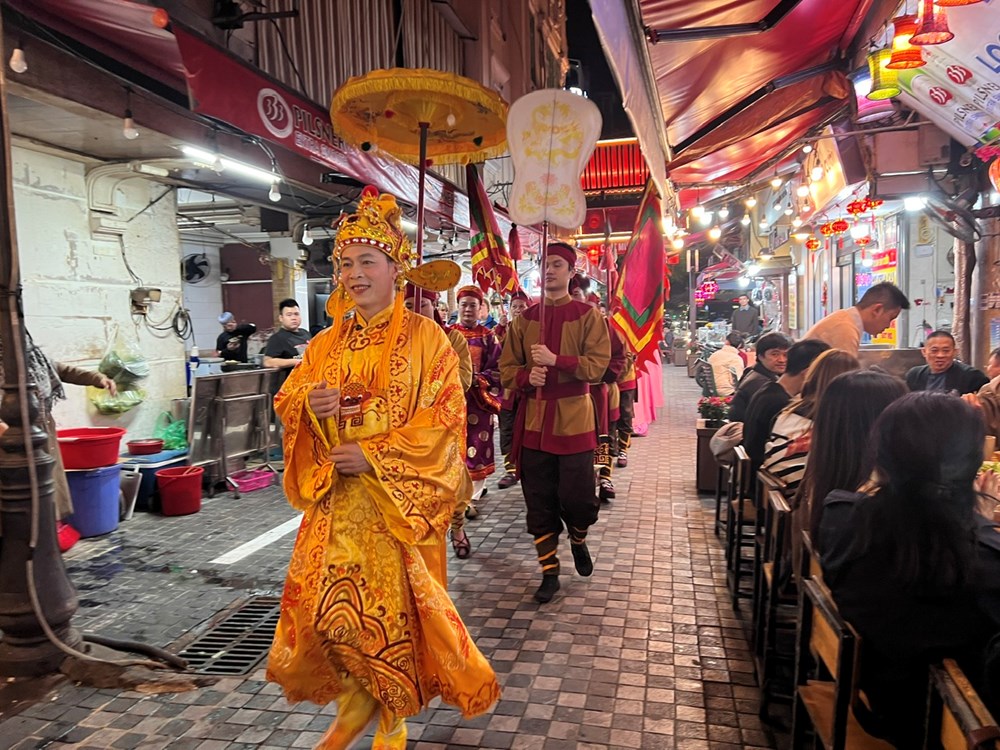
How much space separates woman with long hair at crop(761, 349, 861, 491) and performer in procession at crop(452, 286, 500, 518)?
7.95ft

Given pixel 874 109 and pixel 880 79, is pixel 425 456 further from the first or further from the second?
pixel 874 109

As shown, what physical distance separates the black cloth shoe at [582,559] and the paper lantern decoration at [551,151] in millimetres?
1996

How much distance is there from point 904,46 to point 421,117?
3.31m

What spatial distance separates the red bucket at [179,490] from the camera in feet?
19.7

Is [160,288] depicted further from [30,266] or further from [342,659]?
[342,659]

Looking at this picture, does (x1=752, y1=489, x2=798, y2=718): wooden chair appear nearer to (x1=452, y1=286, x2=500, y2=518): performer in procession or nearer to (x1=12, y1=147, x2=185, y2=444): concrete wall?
(x1=452, y1=286, x2=500, y2=518): performer in procession

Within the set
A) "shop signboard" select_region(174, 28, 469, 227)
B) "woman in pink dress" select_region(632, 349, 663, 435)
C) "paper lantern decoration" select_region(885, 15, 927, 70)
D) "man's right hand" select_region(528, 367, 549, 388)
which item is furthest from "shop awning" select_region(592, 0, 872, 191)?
"woman in pink dress" select_region(632, 349, 663, 435)

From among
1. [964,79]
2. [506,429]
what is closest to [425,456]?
[506,429]

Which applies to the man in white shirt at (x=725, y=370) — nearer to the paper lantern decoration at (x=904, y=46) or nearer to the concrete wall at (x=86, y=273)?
the paper lantern decoration at (x=904, y=46)

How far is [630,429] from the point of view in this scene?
804 centimetres

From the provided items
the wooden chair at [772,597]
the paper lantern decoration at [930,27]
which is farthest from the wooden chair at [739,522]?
the paper lantern decoration at [930,27]

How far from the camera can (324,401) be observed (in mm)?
2393

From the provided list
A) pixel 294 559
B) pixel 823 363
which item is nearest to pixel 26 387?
pixel 294 559

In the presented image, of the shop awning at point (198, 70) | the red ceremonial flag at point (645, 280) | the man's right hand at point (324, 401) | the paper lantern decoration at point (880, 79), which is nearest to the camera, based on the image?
the man's right hand at point (324, 401)
